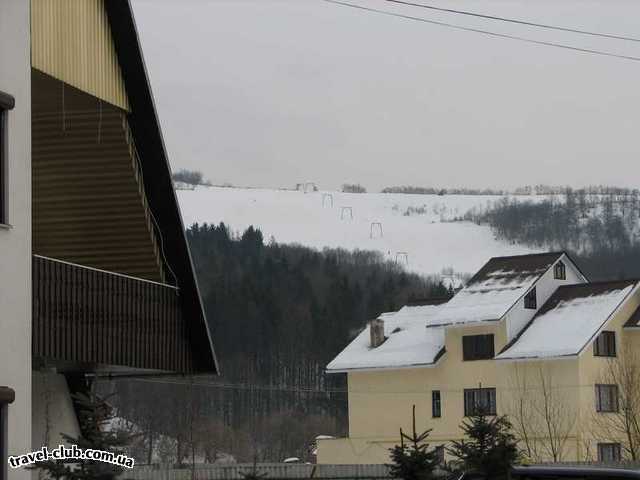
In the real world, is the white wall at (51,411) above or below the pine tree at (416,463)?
above

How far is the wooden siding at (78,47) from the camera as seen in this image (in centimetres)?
2014

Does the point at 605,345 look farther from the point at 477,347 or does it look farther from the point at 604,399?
the point at 477,347

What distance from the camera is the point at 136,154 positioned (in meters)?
23.5

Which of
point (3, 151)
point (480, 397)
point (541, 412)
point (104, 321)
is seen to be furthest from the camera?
point (480, 397)

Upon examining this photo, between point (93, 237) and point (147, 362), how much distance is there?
264cm

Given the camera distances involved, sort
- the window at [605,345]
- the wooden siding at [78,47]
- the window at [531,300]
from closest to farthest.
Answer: the wooden siding at [78,47] < the window at [605,345] < the window at [531,300]

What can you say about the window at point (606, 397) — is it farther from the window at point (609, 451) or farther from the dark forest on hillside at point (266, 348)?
the dark forest on hillside at point (266, 348)

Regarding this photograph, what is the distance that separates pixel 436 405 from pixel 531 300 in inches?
262

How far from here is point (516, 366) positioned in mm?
61188

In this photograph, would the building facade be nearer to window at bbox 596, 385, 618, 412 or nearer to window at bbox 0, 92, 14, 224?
window at bbox 0, 92, 14, 224

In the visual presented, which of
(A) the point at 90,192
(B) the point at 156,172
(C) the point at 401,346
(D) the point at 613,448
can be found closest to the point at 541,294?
(C) the point at 401,346

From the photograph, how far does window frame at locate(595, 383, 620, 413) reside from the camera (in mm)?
59094

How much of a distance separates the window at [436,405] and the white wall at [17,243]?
46.6m

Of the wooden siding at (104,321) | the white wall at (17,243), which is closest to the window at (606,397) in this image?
the wooden siding at (104,321)
